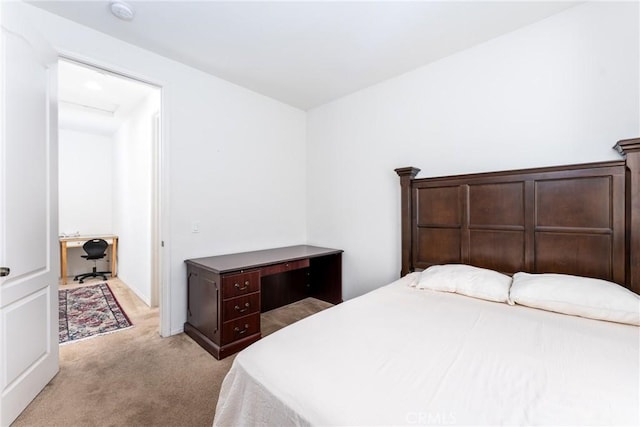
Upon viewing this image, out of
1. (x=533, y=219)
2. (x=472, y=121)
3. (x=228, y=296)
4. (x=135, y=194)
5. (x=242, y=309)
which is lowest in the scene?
(x=242, y=309)

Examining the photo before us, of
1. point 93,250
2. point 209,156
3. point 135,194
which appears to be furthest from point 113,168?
point 209,156

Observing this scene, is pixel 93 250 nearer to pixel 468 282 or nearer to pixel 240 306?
pixel 240 306

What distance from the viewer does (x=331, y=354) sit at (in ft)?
3.86

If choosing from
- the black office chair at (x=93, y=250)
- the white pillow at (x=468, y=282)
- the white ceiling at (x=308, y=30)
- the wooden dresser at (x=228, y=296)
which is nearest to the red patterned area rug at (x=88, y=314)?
the black office chair at (x=93, y=250)

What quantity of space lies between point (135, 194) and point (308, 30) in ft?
11.0

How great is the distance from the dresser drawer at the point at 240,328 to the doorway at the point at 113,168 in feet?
3.73

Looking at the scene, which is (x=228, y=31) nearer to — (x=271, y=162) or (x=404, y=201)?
(x=271, y=162)

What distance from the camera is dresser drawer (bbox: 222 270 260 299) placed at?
2.31 meters

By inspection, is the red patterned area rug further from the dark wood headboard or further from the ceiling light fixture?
the dark wood headboard

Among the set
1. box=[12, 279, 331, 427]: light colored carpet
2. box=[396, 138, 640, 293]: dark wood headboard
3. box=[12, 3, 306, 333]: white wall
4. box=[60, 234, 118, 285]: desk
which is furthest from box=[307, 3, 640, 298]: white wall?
box=[60, 234, 118, 285]: desk

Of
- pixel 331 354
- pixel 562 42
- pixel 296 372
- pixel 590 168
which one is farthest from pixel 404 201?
pixel 296 372

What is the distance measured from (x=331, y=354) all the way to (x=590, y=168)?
210cm

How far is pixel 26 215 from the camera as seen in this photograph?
175 centimetres

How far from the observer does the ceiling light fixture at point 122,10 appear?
6.24ft
